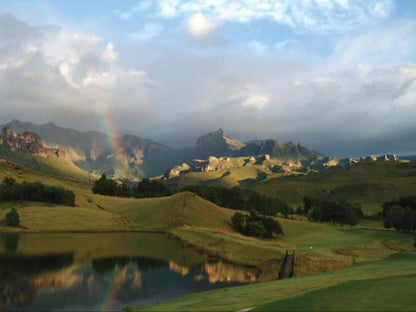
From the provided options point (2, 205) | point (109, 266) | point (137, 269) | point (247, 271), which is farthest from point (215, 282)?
point (2, 205)

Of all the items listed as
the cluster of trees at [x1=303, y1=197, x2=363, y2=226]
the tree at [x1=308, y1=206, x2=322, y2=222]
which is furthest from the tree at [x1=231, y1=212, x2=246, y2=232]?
the cluster of trees at [x1=303, y1=197, x2=363, y2=226]

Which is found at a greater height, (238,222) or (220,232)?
(220,232)

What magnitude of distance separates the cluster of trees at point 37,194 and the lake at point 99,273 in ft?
163

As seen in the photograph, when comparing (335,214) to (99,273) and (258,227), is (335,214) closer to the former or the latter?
(258,227)

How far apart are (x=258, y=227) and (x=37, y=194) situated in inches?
3812

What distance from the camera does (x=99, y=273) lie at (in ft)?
179

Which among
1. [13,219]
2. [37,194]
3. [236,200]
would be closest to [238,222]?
[236,200]

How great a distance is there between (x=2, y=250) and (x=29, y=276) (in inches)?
971

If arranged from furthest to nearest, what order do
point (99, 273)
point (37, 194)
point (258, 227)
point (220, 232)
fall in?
point (37, 194)
point (258, 227)
point (220, 232)
point (99, 273)

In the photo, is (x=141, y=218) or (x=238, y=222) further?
(x=141, y=218)

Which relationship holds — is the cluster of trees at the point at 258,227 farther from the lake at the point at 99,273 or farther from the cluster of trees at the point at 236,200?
the cluster of trees at the point at 236,200

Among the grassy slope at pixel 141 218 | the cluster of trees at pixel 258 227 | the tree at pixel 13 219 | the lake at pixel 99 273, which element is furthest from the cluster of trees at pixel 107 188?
the lake at pixel 99 273

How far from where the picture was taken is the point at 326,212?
582 ft

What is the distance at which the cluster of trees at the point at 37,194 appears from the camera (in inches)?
5310
